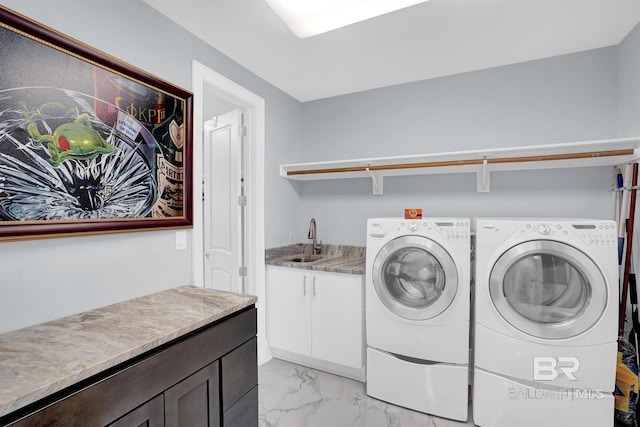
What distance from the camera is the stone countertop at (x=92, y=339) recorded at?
2.66ft

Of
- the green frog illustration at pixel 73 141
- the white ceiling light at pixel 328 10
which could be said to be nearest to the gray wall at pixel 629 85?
the white ceiling light at pixel 328 10

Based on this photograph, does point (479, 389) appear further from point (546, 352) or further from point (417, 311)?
point (417, 311)

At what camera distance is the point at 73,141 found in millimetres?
1327

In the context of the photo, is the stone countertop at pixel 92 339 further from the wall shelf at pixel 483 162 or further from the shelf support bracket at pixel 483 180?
the shelf support bracket at pixel 483 180

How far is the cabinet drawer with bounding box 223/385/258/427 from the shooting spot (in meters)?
1.35

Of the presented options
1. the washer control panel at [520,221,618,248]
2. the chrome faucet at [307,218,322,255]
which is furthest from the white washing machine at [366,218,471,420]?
the chrome faucet at [307,218,322,255]

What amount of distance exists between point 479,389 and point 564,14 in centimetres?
232

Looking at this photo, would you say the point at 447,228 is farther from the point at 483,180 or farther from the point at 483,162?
the point at 483,180

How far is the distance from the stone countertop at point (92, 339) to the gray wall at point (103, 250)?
0.28 feet

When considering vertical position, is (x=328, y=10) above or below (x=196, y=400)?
above

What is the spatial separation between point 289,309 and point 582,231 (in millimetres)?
2067

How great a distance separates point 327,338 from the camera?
2.41m

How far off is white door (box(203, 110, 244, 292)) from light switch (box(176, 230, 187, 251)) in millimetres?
725

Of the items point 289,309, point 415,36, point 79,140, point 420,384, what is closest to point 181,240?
point 79,140
